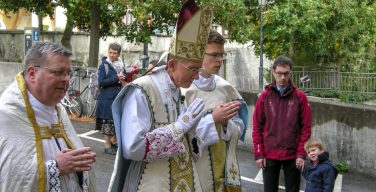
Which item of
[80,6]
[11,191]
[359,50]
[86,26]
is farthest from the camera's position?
[359,50]

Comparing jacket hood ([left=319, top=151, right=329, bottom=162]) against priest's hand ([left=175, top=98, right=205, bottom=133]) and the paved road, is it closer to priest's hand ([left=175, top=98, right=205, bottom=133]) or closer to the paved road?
the paved road

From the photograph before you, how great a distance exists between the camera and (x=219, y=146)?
5.36 meters

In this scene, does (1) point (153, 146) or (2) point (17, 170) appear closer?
(2) point (17, 170)

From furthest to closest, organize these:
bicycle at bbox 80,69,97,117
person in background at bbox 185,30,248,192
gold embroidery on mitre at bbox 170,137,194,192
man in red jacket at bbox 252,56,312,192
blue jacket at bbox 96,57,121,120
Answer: bicycle at bbox 80,69,97,117
blue jacket at bbox 96,57,121,120
man in red jacket at bbox 252,56,312,192
person in background at bbox 185,30,248,192
gold embroidery on mitre at bbox 170,137,194,192

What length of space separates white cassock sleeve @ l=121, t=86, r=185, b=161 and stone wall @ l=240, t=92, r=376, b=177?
6.27 meters

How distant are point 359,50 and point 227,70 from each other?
20.9 feet

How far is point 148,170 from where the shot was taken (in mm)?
4418

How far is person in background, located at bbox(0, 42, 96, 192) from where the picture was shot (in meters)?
3.62

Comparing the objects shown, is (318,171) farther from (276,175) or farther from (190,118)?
(190,118)

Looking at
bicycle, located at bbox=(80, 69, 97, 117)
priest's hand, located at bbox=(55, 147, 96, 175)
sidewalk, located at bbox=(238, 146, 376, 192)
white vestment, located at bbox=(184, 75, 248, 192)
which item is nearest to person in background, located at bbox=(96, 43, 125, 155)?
sidewalk, located at bbox=(238, 146, 376, 192)

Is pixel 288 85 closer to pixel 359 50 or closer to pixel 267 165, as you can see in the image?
pixel 267 165

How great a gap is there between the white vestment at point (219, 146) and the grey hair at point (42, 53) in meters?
1.44

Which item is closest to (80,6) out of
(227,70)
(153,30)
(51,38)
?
(153,30)

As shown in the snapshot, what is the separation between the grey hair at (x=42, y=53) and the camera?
372 cm
